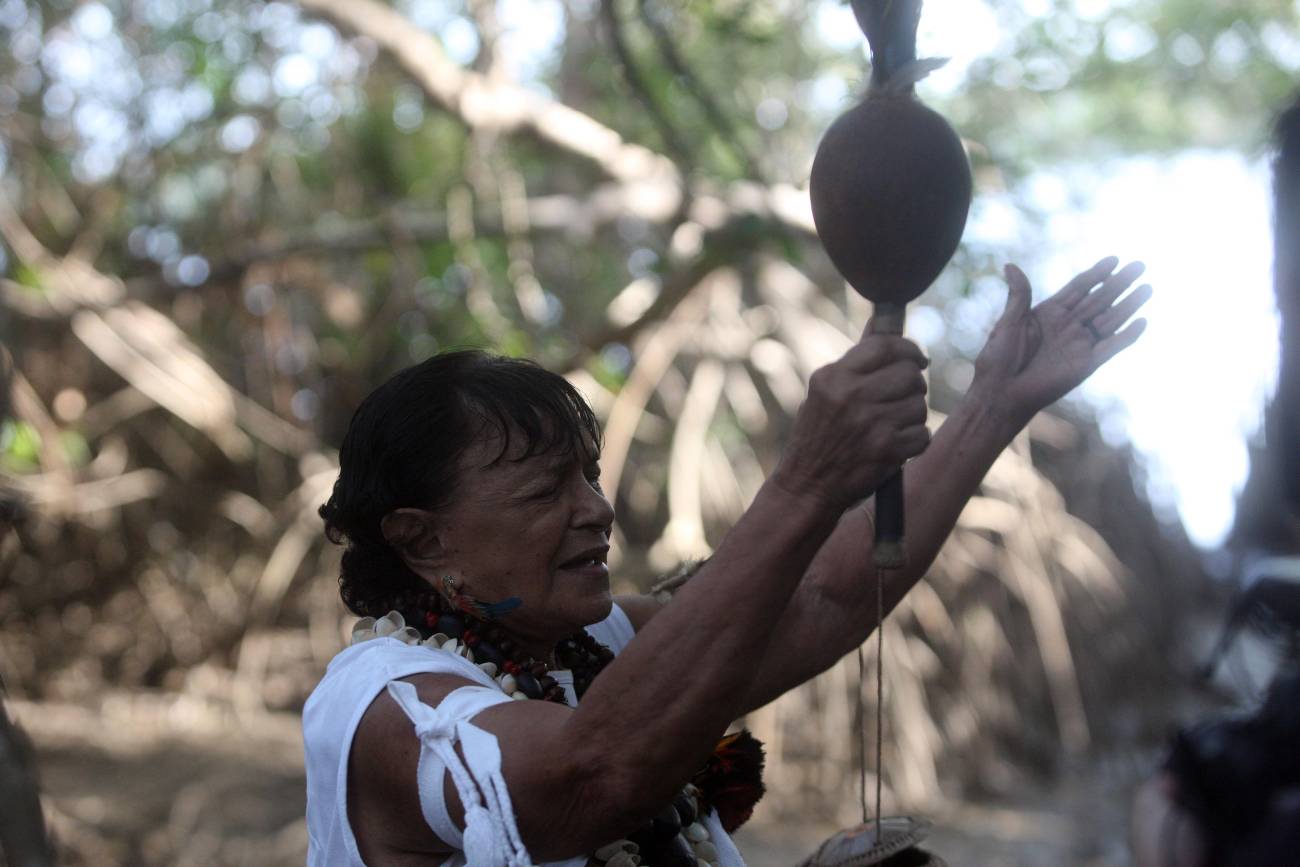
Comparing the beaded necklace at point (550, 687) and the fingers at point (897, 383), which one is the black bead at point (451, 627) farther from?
the fingers at point (897, 383)

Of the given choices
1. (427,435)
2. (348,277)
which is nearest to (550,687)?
(427,435)

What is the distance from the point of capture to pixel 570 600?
5.61 ft

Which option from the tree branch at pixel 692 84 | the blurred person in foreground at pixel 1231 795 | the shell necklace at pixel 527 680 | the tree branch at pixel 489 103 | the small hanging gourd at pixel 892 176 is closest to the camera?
the blurred person in foreground at pixel 1231 795

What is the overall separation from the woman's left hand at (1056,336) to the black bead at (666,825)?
698 mm

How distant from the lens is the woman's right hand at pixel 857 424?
133cm

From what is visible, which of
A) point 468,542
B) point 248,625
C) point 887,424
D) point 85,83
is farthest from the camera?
point 248,625

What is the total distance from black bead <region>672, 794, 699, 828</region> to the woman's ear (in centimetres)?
45

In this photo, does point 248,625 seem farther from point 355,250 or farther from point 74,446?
point 355,250

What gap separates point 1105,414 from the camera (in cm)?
761

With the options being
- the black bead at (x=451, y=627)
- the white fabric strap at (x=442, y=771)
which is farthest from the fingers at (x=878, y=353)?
the black bead at (x=451, y=627)

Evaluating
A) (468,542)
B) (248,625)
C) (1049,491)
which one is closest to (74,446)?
(248,625)

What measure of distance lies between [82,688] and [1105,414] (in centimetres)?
621

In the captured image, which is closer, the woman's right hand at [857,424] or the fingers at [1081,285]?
the woman's right hand at [857,424]


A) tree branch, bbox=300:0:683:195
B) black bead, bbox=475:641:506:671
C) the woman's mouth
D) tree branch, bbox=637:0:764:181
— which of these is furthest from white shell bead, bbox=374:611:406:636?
tree branch, bbox=300:0:683:195
